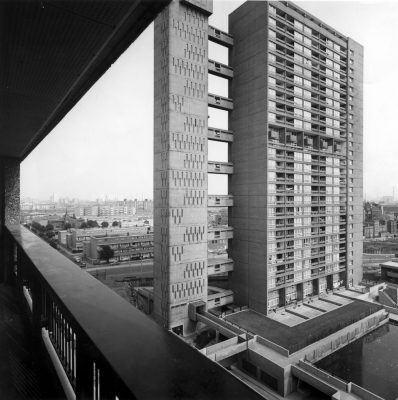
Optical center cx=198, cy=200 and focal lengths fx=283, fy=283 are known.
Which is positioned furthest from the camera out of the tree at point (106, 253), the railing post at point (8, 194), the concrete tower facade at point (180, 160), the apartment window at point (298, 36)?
the tree at point (106, 253)

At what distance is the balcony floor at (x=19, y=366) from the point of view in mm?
2391

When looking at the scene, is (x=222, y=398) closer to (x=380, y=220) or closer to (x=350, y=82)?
(x=350, y=82)

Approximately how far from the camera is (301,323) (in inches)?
741

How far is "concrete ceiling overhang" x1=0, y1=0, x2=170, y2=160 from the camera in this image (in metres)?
1.74

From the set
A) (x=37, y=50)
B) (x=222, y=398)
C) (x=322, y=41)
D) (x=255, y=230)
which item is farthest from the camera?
(x=322, y=41)

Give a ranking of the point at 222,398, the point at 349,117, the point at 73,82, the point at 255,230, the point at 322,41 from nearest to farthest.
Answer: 1. the point at 222,398
2. the point at 73,82
3. the point at 255,230
4. the point at 322,41
5. the point at 349,117

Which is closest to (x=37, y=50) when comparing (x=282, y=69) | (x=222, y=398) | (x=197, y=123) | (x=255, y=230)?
(x=222, y=398)

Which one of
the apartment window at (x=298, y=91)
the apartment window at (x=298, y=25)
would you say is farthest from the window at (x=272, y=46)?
the apartment window at (x=298, y=91)

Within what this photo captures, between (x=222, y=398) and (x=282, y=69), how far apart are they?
77.6ft

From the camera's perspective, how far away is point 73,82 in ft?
8.91

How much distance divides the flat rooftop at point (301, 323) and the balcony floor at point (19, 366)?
1486 cm

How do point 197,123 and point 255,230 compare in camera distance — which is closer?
point 197,123

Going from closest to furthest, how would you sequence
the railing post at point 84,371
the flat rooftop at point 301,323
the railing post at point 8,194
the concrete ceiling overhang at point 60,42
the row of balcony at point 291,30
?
the railing post at point 84,371 < the concrete ceiling overhang at point 60,42 < the railing post at point 8,194 < the flat rooftop at point 301,323 < the row of balcony at point 291,30

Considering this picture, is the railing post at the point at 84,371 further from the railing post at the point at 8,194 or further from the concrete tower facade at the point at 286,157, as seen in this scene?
the concrete tower facade at the point at 286,157
